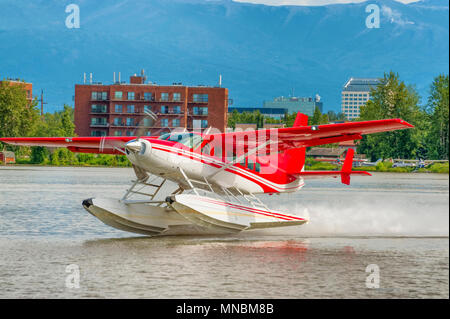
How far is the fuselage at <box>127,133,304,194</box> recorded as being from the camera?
13.8m

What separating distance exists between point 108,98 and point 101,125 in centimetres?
459

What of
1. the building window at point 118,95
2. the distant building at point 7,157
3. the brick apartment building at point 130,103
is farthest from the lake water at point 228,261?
the building window at point 118,95

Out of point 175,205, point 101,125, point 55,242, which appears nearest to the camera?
point 175,205

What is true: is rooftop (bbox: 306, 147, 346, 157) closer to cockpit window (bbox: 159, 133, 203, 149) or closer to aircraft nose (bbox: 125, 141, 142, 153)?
cockpit window (bbox: 159, 133, 203, 149)

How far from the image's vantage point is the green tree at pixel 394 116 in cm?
8531

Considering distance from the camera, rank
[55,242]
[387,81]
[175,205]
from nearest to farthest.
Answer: [175,205]
[55,242]
[387,81]

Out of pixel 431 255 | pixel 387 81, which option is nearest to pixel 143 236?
pixel 431 255

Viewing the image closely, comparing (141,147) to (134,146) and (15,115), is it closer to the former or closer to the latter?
(134,146)

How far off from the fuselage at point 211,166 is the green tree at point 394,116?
69.4 metres

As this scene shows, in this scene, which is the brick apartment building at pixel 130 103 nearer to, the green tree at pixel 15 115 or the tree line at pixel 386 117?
the tree line at pixel 386 117

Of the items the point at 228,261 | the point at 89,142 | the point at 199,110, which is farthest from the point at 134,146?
the point at 199,110

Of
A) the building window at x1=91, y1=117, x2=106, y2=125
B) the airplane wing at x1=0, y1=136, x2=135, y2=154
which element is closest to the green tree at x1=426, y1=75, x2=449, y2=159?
the building window at x1=91, y1=117, x2=106, y2=125

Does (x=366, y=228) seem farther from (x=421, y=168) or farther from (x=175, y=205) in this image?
(x=421, y=168)

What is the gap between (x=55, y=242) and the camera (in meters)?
14.5
